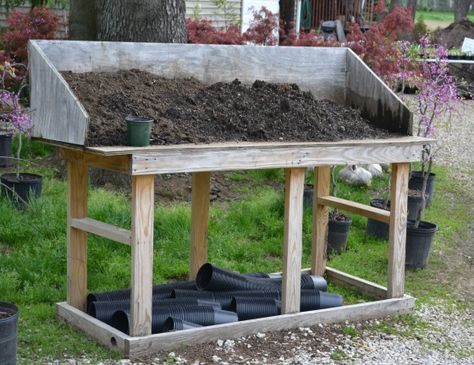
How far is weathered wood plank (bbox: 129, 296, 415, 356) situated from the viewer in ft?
16.9

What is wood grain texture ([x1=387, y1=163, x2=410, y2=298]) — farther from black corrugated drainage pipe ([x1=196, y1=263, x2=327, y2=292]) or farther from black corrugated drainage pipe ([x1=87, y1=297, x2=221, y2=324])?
black corrugated drainage pipe ([x1=87, y1=297, x2=221, y2=324])

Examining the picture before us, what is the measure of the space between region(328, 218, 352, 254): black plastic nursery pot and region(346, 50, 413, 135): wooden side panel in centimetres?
144

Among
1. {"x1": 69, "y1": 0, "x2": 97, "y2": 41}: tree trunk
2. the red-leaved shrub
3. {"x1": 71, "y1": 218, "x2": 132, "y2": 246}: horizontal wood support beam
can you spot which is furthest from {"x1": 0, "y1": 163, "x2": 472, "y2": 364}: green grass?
the red-leaved shrub

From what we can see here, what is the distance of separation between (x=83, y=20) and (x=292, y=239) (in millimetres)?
4649

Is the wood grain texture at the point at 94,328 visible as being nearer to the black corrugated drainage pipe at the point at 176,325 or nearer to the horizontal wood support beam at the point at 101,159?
the black corrugated drainage pipe at the point at 176,325

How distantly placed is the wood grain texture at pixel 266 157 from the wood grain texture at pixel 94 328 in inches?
38.6

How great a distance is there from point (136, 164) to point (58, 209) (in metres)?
2.98

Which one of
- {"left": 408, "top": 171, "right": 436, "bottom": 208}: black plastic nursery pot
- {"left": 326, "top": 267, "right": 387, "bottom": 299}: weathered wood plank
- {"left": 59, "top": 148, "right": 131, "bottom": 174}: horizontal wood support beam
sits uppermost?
{"left": 59, "top": 148, "right": 131, "bottom": 174}: horizontal wood support beam

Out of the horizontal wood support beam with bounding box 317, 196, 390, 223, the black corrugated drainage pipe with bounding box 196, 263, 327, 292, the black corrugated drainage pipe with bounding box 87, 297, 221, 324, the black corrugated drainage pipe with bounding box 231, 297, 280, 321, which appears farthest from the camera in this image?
the horizontal wood support beam with bounding box 317, 196, 390, 223

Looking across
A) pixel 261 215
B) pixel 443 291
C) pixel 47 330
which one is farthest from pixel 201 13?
pixel 47 330

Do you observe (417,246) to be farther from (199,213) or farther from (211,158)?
(211,158)

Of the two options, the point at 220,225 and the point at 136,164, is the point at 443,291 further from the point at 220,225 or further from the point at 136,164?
the point at 136,164

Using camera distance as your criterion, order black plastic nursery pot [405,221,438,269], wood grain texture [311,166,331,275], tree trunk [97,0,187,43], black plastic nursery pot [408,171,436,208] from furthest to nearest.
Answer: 1. black plastic nursery pot [408,171,436,208]
2. tree trunk [97,0,187,43]
3. black plastic nursery pot [405,221,438,269]
4. wood grain texture [311,166,331,275]

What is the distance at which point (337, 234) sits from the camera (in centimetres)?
783
